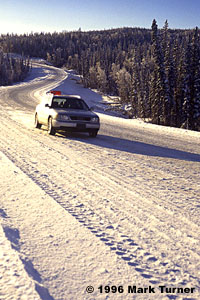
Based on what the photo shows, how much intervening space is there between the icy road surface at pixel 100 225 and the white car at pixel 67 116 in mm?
3243

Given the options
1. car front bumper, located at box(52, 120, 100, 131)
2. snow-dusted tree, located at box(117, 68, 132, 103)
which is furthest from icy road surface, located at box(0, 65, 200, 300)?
snow-dusted tree, located at box(117, 68, 132, 103)

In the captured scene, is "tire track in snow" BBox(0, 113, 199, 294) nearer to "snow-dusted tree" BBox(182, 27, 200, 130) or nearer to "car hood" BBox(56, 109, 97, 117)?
"car hood" BBox(56, 109, 97, 117)

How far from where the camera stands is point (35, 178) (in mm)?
5477

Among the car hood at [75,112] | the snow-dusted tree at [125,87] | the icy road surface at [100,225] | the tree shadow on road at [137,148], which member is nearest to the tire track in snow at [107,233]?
the icy road surface at [100,225]

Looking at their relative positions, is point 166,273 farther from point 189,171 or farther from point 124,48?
point 124,48

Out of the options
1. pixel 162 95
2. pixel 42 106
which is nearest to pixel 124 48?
pixel 162 95

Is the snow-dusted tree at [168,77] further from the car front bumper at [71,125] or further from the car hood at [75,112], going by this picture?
the car front bumper at [71,125]

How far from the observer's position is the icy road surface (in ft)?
8.19

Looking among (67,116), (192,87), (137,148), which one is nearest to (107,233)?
(137,148)

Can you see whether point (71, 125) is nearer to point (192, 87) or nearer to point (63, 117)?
point (63, 117)

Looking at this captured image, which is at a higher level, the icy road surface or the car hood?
the car hood

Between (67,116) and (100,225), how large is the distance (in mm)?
7328

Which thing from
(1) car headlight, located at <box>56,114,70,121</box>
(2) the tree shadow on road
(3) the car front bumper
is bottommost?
(2) the tree shadow on road

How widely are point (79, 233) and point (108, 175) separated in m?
2.54
